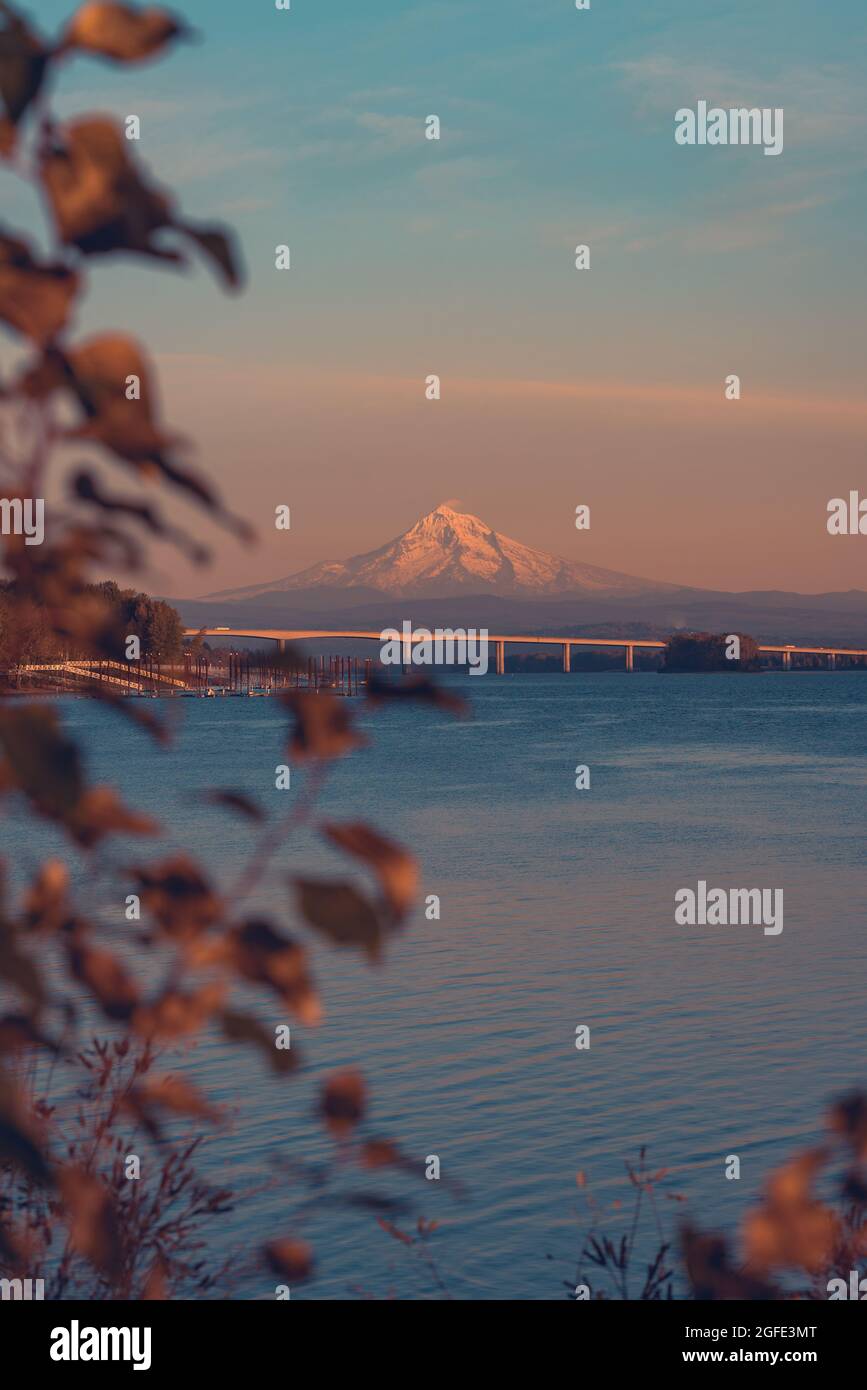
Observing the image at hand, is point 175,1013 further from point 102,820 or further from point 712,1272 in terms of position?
point 712,1272

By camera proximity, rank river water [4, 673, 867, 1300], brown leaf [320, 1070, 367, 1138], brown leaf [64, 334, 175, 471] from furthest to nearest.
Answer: river water [4, 673, 867, 1300], brown leaf [320, 1070, 367, 1138], brown leaf [64, 334, 175, 471]

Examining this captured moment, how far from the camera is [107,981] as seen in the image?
1533 millimetres

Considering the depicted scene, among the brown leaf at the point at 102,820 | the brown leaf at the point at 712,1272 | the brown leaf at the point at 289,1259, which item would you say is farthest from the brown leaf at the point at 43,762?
the brown leaf at the point at 712,1272

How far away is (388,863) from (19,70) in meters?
0.77

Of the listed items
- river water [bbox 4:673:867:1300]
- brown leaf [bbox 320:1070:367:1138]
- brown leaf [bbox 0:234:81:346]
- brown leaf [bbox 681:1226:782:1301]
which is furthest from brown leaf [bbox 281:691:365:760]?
brown leaf [bbox 681:1226:782:1301]

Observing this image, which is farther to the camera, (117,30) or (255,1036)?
(255,1036)

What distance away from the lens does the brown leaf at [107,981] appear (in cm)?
153

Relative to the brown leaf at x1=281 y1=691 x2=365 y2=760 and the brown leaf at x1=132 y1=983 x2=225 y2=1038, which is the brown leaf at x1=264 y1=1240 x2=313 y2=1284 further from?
the brown leaf at x1=281 y1=691 x2=365 y2=760

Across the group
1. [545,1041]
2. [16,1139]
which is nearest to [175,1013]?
[16,1139]

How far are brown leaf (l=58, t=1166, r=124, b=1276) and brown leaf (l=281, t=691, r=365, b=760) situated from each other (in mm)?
452

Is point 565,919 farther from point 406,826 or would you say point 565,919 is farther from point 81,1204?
point 81,1204

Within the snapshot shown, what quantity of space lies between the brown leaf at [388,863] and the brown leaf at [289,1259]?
0.80m

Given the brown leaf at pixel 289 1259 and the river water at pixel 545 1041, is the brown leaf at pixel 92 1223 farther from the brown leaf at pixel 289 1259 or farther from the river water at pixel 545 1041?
the brown leaf at pixel 289 1259

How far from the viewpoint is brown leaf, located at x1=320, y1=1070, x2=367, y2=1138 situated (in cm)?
186
